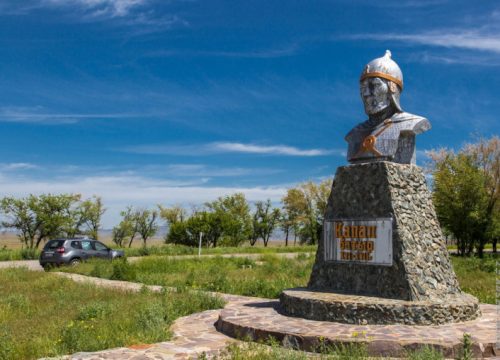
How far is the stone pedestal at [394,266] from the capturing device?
7.77 m

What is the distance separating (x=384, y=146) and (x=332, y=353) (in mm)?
3987

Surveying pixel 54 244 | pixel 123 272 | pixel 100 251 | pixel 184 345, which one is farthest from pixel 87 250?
pixel 184 345

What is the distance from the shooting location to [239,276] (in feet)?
57.3

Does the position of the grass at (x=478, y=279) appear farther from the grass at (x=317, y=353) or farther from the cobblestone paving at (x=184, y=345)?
the cobblestone paving at (x=184, y=345)

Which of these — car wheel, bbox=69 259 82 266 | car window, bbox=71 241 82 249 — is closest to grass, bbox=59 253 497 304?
car wheel, bbox=69 259 82 266

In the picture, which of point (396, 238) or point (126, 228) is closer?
point (396, 238)

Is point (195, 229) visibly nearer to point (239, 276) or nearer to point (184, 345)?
point (239, 276)

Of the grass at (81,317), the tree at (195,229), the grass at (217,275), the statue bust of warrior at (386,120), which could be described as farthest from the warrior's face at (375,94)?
the tree at (195,229)

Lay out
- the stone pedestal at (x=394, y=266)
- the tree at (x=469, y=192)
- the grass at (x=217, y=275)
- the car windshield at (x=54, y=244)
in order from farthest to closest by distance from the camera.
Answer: the tree at (x=469, y=192), the car windshield at (x=54, y=244), the grass at (x=217, y=275), the stone pedestal at (x=394, y=266)

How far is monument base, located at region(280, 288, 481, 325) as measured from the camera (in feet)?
24.9

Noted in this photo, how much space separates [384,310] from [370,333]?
0.76m

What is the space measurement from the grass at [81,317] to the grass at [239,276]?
7.18 feet

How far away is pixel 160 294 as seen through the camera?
12.2m

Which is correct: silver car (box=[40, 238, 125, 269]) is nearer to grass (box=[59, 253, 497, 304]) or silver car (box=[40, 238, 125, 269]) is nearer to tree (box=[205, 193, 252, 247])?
grass (box=[59, 253, 497, 304])
